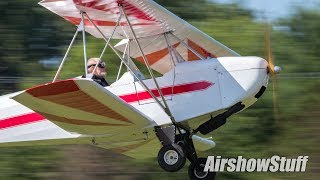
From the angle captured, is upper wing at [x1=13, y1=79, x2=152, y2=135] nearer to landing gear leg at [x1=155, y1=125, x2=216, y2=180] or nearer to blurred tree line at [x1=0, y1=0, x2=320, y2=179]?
landing gear leg at [x1=155, y1=125, x2=216, y2=180]

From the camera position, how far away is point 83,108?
8.65 m

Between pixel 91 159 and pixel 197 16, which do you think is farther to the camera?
pixel 197 16

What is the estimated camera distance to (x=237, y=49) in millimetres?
15094

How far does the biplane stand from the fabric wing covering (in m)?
0.01

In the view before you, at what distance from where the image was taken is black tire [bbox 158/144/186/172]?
29.5 ft

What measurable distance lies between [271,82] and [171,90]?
17.1ft

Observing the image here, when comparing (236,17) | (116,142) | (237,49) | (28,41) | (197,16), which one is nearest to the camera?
(116,142)

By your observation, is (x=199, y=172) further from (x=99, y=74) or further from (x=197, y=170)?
(x=99, y=74)

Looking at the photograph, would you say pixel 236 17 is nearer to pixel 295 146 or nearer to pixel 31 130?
pixel 295 146

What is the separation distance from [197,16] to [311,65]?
3.86 m

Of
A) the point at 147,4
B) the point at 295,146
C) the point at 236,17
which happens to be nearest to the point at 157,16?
the point at 147,4

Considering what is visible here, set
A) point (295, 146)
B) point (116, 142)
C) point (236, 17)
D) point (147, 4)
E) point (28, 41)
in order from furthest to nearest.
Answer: point (28, 41) < point (236, 17) < point (295, 146) < point (116, 142) < point (147, 4)

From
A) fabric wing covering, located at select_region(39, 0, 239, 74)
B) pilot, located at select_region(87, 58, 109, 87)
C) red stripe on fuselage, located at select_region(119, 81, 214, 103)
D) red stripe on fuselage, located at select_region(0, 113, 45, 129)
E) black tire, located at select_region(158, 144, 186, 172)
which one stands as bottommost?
black tire, located at select_region(158, 144, 186, 172)

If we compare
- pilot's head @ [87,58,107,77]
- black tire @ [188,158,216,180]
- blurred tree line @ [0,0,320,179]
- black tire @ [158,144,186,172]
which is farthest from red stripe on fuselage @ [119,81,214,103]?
blurred tree line @ [0,0,320,179]
